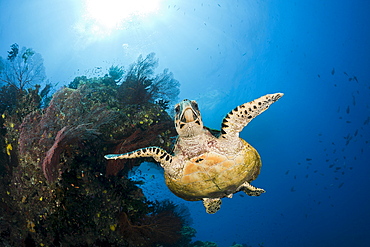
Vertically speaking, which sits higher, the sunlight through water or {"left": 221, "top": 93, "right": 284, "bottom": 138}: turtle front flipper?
the sunlight through water

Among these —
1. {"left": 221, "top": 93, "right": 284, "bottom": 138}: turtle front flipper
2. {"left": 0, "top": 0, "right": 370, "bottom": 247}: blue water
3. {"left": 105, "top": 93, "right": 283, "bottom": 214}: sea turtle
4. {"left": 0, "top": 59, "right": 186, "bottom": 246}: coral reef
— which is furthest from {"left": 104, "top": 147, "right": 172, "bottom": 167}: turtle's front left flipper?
{"left": 0, "top": 0, "right": 370, "bottom": 247}: blue water

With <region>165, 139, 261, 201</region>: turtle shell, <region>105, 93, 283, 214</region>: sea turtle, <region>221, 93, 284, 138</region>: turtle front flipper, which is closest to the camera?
<region>221, 93, 284, 138</region>: turtle front flipper

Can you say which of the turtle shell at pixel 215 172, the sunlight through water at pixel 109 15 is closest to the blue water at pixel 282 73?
the sunlight through water at pixel 109 15

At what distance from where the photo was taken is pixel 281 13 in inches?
1393

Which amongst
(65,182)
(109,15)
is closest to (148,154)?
(65,182)

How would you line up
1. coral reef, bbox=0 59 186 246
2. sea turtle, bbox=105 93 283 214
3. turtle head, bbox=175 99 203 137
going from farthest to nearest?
coral reef, bbox=0 59 186 246
sea turtle, bbox=105 93 283 214
turtle head, bbox=175 99 203 137

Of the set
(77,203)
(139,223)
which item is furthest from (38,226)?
(139,223)

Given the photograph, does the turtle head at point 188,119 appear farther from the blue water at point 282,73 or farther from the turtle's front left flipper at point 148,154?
the blue water at point 282,73

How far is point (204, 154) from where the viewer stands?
11.8 feet

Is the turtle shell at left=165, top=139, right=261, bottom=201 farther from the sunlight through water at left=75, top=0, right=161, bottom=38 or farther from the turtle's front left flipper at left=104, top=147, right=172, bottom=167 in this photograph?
the sunlight through water at left=75, top=0, right=161, bottom=38

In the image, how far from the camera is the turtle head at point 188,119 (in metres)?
3.30

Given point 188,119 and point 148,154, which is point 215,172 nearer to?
point 188,119

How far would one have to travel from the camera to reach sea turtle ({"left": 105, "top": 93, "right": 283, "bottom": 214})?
11.2 ft

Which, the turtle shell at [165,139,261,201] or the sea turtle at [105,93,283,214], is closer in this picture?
the sea turtle at [105,93,283,214]
